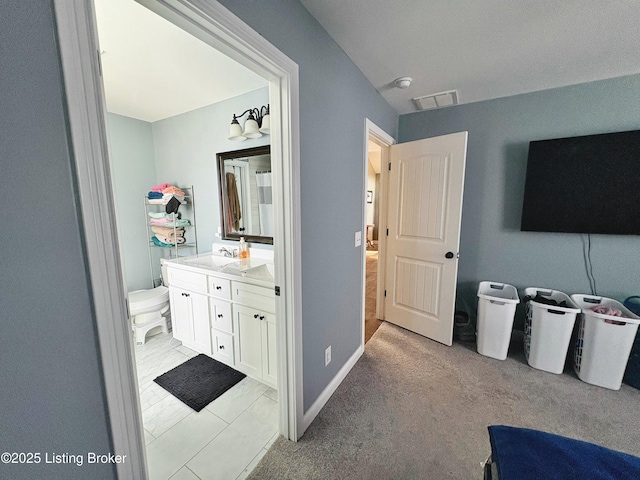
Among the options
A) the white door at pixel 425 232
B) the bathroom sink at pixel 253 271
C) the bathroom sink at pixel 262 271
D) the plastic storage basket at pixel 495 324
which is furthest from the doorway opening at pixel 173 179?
the plastic storage basket at pixel 495 324

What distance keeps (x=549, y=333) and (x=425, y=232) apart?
48.8 inches

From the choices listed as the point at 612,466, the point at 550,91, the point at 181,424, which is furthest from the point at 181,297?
the point at 550,91

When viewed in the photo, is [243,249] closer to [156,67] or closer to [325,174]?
[325,174]

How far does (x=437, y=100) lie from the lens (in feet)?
7.91

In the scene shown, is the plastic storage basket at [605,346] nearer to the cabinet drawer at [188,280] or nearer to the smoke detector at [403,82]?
the smoke detector at [403,82]

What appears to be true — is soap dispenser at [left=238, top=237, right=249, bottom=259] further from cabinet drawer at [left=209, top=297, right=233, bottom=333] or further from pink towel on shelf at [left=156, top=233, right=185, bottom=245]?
pink towel on shelf at [left=156, top=233, right=185, bottom=245]

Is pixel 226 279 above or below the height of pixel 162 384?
above

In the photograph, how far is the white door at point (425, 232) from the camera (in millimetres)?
2273

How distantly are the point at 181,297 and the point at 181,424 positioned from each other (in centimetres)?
103

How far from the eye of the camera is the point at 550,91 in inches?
87.3

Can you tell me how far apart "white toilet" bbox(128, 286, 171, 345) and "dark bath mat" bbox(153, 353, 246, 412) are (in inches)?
25.3

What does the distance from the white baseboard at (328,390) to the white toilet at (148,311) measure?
1870mm

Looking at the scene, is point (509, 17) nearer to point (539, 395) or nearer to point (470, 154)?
point (470, 154)

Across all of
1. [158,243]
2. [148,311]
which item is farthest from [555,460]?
[158,243]
